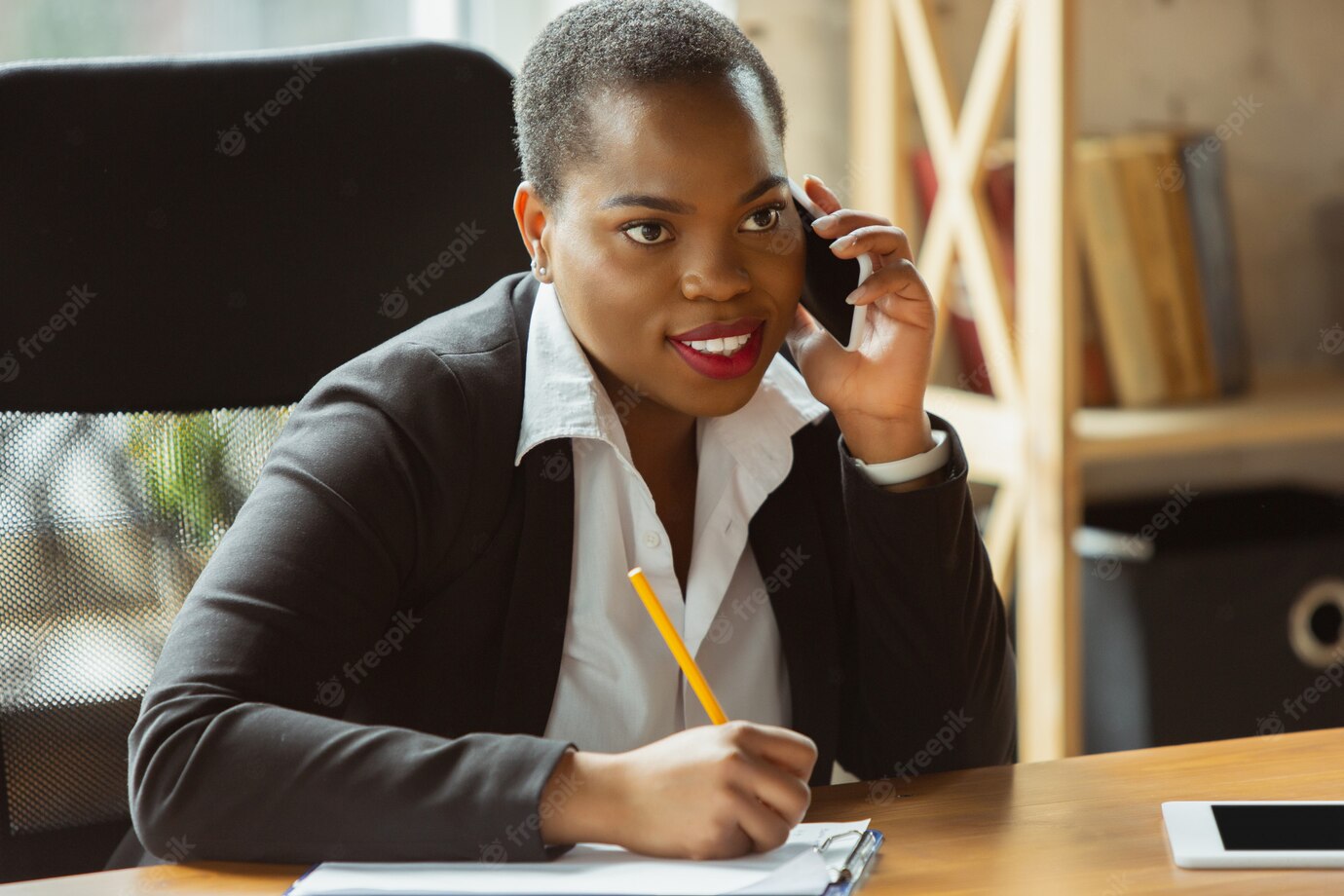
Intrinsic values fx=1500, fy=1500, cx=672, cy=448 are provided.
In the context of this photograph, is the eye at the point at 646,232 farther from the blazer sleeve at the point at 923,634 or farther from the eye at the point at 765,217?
the blazer sleeve at the point at 923,634

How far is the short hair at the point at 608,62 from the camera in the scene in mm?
1009

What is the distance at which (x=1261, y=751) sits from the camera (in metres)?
0.94

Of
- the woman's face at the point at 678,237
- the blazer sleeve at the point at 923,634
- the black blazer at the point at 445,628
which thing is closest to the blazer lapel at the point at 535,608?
the black blazer at the point at 445,628

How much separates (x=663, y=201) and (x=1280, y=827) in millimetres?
523

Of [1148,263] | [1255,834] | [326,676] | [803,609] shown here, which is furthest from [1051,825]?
[1148,263]

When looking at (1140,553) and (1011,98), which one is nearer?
(1140,553)

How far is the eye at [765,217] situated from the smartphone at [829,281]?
6 centimetres

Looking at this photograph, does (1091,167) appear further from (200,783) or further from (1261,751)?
(200,783)

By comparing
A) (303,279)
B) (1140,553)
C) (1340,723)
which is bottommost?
(1340,723)

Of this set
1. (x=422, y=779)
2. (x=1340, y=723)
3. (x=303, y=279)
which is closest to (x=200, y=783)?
(x=422, y=779)

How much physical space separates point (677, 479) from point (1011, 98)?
1.23 m

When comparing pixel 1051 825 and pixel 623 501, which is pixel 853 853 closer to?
pixel 1051 825

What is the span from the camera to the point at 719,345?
40.2 inches

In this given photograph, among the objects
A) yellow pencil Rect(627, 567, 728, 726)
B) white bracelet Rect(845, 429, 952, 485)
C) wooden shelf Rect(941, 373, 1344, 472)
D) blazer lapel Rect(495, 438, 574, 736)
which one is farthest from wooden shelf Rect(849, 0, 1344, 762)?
yellow pencil Rect(627, 567, 728, 726)
